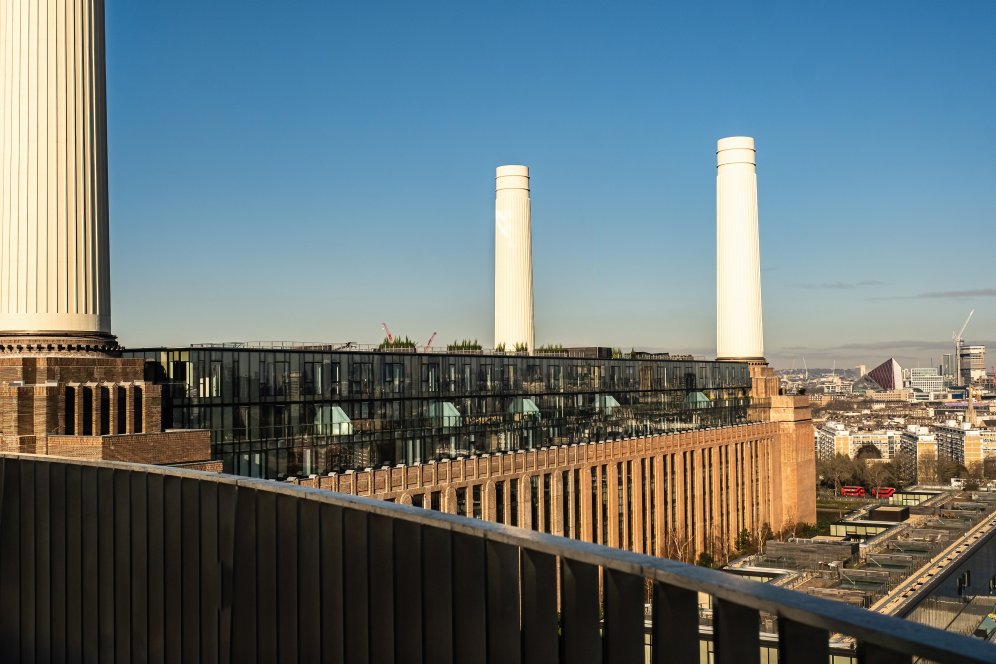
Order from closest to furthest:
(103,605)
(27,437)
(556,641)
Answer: (556,641) → (103,605) → (27,437)

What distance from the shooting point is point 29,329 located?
137ft

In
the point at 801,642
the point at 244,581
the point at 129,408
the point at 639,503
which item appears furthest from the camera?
the point at 639,503

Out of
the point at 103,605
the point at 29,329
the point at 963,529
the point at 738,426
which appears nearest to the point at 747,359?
the point at 738,426

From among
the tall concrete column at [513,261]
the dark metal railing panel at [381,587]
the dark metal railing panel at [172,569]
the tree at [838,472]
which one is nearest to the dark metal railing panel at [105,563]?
the dark metal railing panel at [172,569]

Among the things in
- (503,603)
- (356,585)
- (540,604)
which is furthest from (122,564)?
(540,604)

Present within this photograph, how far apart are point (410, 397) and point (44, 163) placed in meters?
29.0

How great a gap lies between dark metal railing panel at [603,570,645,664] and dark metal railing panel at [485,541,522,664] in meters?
1.28

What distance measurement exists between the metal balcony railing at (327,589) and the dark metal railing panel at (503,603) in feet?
0.07

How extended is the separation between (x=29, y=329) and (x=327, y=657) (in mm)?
32988

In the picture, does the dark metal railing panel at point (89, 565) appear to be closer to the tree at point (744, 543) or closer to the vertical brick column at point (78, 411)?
the vertical brick column at point (78, 411)

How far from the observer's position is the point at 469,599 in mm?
11984

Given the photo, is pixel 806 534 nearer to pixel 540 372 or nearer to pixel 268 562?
pixel 540 372

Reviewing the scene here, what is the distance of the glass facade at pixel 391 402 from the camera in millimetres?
49688

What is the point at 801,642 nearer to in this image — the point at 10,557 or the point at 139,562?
the point at 139,562
